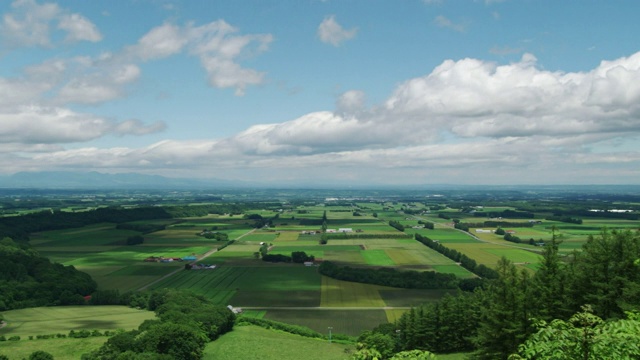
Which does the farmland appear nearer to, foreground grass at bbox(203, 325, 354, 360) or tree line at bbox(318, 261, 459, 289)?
tree line at bbox(318, 261, 459, 289)

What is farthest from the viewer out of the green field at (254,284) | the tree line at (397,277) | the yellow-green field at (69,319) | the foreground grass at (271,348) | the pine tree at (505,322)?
the tree line at (397,277)

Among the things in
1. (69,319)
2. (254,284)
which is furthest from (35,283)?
(254,284)

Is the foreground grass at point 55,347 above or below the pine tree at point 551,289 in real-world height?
below

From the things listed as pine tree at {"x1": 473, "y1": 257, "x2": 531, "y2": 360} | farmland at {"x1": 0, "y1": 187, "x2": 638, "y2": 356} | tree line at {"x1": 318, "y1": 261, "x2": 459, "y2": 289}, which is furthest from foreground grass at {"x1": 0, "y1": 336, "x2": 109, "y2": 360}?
tree line at {"x1": 318, "y1": 261, "x2": 459, "y2": 289}

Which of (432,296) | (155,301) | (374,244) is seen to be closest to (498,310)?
(432,296)

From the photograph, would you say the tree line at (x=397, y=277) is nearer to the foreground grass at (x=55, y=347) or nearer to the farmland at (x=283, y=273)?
the farmland at (x=283, y=273)

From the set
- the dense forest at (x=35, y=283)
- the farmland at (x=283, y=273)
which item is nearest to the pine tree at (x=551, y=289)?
the farmland at (x=283, y=273)

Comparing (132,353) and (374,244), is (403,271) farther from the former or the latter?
(132,353)
